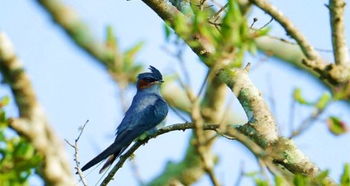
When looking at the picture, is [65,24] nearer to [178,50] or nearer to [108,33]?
[108,33]

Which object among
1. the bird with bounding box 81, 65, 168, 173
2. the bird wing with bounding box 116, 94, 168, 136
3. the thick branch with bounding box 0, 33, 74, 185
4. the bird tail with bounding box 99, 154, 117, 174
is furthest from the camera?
the bird wing with bounding box 116, 94, 168, 136

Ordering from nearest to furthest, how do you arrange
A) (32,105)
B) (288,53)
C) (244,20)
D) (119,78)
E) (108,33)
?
1. (244,20)
2. (119,78)
3. (108,33)
4. (32,105)
5. (288,53)

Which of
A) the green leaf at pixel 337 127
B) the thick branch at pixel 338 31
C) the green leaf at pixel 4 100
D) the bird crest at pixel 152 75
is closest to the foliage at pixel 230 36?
the green leaf at pixel 337 127

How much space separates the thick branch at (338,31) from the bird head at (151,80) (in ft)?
11.5

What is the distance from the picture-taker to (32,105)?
7.66m

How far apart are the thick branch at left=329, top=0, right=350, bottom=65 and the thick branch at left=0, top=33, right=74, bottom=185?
→ 3.08 meters

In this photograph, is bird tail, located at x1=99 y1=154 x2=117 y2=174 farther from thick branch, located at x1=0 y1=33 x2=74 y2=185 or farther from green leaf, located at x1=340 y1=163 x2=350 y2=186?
green leaf, located at x1=340 y1=163 x2=350 y2=186

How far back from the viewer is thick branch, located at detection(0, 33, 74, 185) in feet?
23.7

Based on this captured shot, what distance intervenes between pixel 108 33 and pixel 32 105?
8.13ft

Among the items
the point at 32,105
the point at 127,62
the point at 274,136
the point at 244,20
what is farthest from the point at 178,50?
the point at 32,105

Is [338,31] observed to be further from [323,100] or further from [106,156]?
[106,156]

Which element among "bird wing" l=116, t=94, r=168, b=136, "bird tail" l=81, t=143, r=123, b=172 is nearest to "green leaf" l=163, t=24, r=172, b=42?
"bird tail" l=81, t=143, r=123, b=172

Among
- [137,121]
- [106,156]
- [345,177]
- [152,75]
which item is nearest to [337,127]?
[345,177]

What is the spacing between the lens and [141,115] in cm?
776
